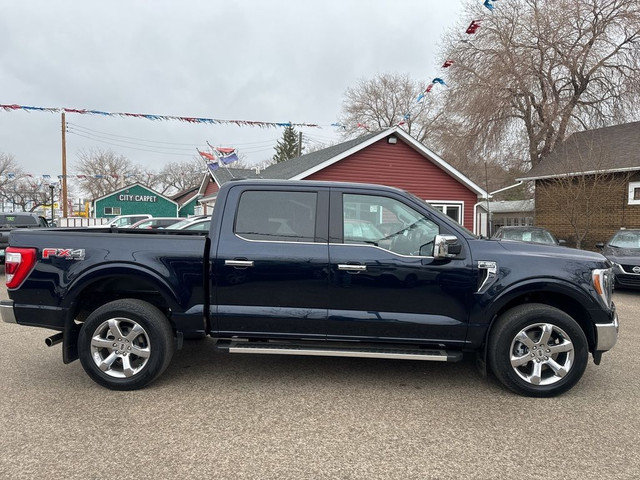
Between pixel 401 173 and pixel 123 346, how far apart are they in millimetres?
15600

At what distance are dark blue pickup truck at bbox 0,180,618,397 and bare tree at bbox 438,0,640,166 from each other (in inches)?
804

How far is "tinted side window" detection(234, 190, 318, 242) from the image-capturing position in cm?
389

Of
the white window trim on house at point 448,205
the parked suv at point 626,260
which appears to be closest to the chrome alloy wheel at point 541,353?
the parked suv at point 626,260

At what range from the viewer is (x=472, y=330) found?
12.3ft

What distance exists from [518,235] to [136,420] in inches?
455

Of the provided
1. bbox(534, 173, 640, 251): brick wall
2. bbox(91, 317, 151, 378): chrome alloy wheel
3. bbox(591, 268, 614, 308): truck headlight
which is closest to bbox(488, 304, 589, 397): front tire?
bbox(591, 268, 614, 308): truck headlight

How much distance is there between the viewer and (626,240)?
10.5 metres

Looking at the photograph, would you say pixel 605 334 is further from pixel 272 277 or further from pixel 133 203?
pixel 133 203

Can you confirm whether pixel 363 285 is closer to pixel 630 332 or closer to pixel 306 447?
pixel 306 447

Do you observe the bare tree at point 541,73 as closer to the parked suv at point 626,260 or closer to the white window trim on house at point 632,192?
the white window trim on house at point 632,192

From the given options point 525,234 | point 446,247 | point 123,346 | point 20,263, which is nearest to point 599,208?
point 525,234

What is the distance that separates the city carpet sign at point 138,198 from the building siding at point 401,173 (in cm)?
3100

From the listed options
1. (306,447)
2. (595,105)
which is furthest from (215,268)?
(595,105)

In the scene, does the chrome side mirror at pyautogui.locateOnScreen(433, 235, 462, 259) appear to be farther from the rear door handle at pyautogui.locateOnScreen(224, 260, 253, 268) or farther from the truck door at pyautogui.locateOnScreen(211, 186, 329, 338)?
the rear door handle at pyautogui.locateOnScreen(224, 260, 253, 268)
